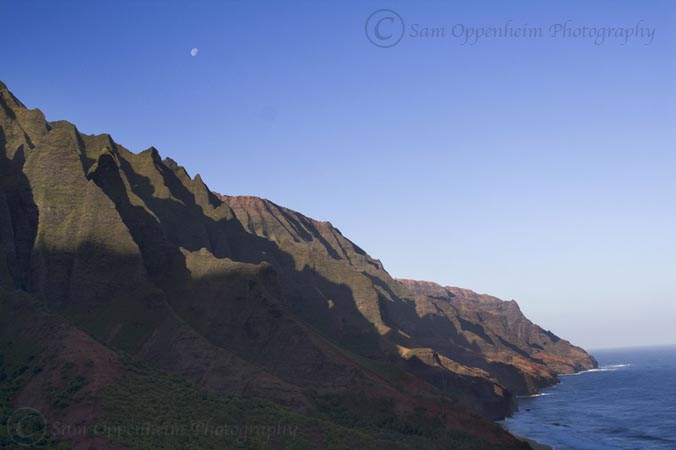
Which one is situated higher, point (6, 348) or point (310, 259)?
point (310, 259)

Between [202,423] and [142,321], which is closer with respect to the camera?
[202,423]

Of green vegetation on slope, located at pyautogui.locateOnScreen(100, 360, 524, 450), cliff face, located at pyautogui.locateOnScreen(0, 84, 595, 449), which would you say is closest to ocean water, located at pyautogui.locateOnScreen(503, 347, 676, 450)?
cliff face, located at pyautogui.locateOnScreen(0, 84, 595, 449)

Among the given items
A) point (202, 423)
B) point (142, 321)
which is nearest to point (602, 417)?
point (142, 321)

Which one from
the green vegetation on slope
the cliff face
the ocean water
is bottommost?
the ocean water

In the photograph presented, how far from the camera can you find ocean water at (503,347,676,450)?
8184 cm

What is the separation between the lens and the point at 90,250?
217 ft

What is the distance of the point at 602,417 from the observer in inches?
4119

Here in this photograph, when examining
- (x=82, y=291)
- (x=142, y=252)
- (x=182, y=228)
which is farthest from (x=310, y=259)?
(x=82, y=291)

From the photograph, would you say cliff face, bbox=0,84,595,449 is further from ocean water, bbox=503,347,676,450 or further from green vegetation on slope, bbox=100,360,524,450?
ocean water, bbox=503,347,676,450

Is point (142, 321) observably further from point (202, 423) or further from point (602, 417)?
point (602, 417)

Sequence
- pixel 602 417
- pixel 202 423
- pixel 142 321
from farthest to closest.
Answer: pixel 602 417 → pixel 142 321 → pixel 202 423

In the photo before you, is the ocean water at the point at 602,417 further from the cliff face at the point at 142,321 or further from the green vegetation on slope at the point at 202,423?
the green vegetation on slope at the point at 202,423

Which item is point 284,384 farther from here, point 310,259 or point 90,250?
point 310,259

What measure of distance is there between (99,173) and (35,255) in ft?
42.7
